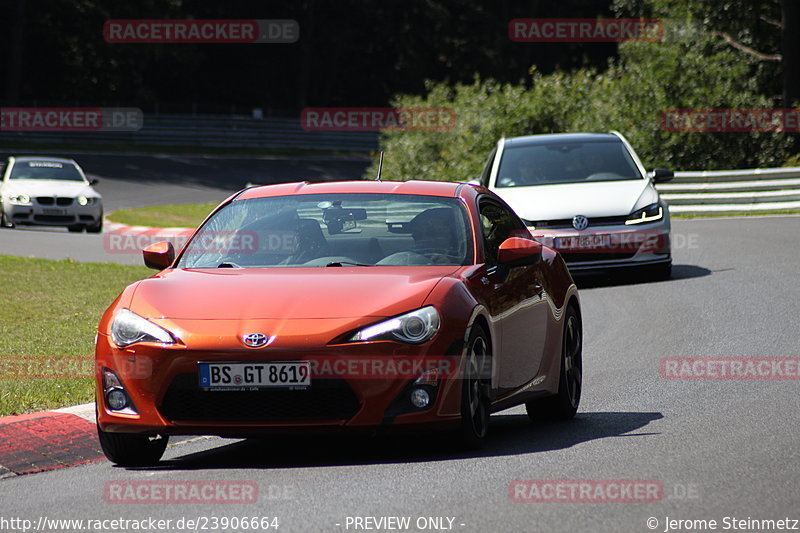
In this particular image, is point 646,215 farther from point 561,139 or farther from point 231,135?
point 231,135

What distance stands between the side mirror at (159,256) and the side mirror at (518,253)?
1.88 metres

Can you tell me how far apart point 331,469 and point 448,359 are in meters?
0.76

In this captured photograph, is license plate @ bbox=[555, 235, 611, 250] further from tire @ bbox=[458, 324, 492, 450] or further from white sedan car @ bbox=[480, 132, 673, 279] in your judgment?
tire @ bbox=[458, 324, 492, 450]

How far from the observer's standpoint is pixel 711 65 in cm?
3425

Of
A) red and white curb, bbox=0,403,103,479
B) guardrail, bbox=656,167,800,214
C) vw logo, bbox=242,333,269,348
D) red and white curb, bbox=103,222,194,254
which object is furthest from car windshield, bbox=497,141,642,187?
vw logo, bbox=242,333,269,348

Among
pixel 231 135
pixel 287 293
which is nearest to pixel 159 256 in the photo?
pixel 287 293

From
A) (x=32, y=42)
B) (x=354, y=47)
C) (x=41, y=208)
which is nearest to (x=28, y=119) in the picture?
(x=32, y=42)

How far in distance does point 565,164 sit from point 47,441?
435 inches

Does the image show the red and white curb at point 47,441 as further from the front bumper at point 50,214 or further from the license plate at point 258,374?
the front bumper at point 50,214

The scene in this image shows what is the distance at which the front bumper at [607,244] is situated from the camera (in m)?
16.3

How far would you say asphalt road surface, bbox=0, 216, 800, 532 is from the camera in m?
5.71

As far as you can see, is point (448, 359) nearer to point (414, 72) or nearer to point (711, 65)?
point (711, 65)

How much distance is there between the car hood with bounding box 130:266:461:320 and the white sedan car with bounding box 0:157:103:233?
21.4 m

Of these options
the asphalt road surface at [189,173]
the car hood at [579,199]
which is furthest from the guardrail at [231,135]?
the car hood at [579,199]
